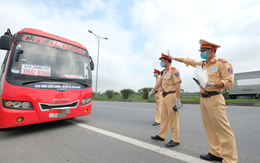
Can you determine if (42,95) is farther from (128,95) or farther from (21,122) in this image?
(128,95)

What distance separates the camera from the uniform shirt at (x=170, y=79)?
2927 millimetres

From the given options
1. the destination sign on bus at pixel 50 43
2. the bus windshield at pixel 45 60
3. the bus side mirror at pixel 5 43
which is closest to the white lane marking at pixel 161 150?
the bus windshield at pixel 45 60

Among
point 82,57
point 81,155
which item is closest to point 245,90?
point 82,57

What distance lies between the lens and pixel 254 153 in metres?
2.40

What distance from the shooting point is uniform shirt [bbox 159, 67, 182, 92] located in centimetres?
293

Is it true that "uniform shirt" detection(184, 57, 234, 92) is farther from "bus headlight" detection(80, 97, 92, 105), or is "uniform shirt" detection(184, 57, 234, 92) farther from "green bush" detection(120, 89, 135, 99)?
"green bush" detection(120, 89, 135, 99)

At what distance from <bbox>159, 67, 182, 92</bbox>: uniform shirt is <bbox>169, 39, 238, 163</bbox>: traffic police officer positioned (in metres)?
0.61

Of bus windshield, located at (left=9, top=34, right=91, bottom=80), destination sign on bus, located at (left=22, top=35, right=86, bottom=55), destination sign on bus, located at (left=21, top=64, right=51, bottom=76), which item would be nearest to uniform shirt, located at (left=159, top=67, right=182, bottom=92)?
bus windshield, located at (left=9, top=34, right=91, bottom=80)

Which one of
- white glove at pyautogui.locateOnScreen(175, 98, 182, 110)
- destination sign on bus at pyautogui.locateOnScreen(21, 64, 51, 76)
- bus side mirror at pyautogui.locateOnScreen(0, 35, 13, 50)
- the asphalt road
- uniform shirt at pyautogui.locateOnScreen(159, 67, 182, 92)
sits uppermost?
bus side mirror at pyautogui.locateOnScreen(0, 35, 13, 50)

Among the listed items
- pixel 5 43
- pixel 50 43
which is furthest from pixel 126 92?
pixel 5 43

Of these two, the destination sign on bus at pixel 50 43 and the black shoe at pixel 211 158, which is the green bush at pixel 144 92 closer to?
the destination sign on bus at pixel 50 43

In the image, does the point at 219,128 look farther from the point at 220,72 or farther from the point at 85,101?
the point at 85,101

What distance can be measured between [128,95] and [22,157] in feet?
56.3

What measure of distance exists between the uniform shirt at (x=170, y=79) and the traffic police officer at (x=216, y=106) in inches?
24.1
